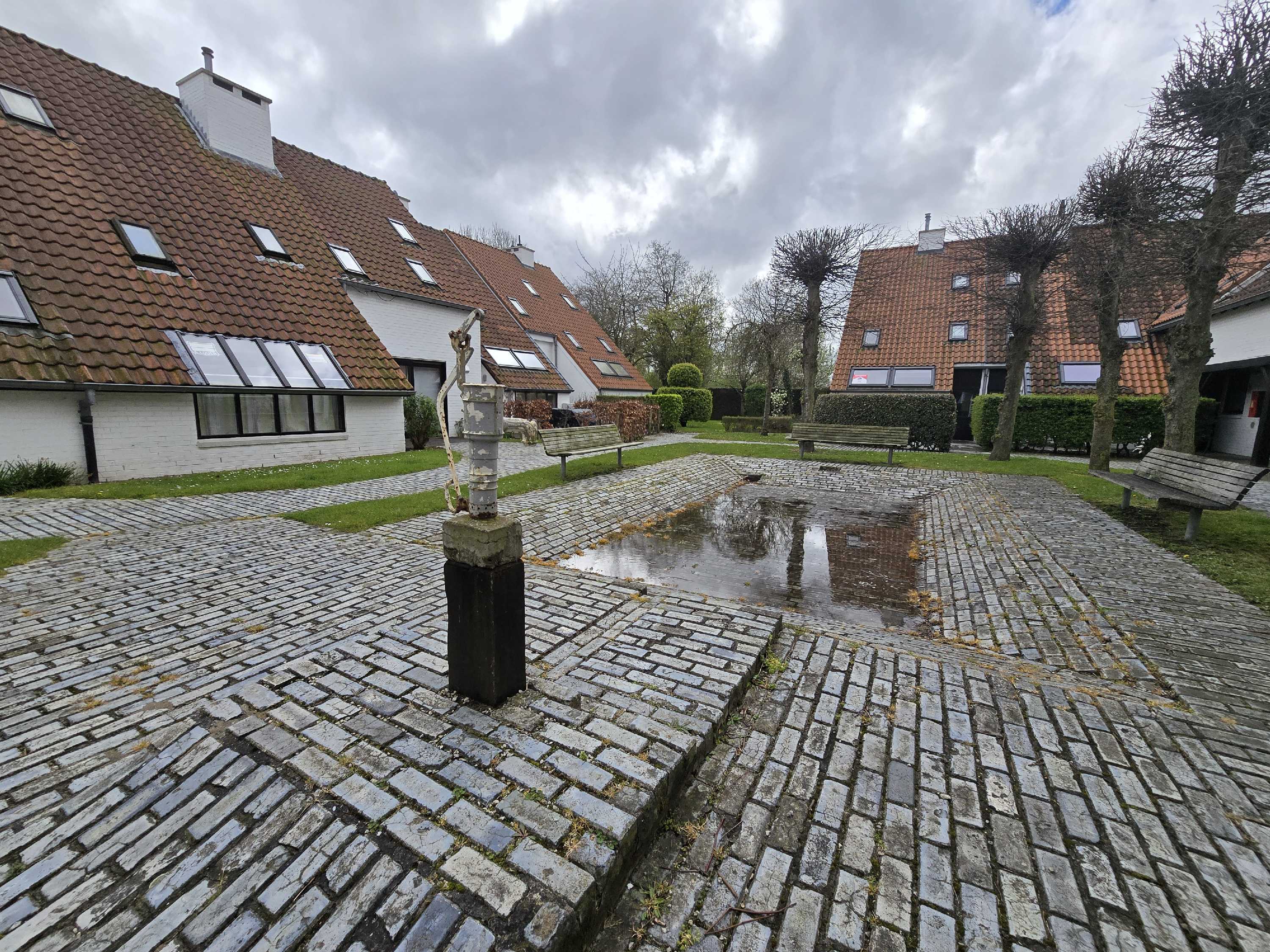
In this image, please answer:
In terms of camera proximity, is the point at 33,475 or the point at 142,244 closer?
the point at 33,475

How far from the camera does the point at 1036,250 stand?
1334 centimetres

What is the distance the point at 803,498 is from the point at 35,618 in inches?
368

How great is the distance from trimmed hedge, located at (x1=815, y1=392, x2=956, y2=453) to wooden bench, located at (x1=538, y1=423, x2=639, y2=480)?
733 centimetres

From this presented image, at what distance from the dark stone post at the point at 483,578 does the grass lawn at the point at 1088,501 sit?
4561mm

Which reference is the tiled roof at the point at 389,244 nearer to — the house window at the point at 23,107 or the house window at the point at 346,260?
the house window at the point at 346,260

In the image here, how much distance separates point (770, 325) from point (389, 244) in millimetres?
14040

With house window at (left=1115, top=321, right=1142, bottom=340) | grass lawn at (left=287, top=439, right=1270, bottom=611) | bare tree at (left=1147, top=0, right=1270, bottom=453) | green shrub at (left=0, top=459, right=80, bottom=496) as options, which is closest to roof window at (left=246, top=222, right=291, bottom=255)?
green shrub at (left=0, top=459, right=80, bottom=496)

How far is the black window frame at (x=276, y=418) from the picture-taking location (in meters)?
10.0

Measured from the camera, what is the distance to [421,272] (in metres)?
17.2

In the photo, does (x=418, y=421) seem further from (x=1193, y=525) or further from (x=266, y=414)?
(x=1193, y=525)

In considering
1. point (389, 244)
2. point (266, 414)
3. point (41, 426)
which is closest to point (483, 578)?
point (41, 426)

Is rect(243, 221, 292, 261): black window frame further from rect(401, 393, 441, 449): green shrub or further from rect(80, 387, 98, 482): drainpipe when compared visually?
rect(80, 387, 98, 482): drainpipe

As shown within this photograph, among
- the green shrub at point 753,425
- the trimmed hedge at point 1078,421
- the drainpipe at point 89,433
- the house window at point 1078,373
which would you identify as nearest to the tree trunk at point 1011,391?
the trimmed hedge at point 1078,421

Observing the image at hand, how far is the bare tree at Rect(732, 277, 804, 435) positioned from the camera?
19.4 metres
